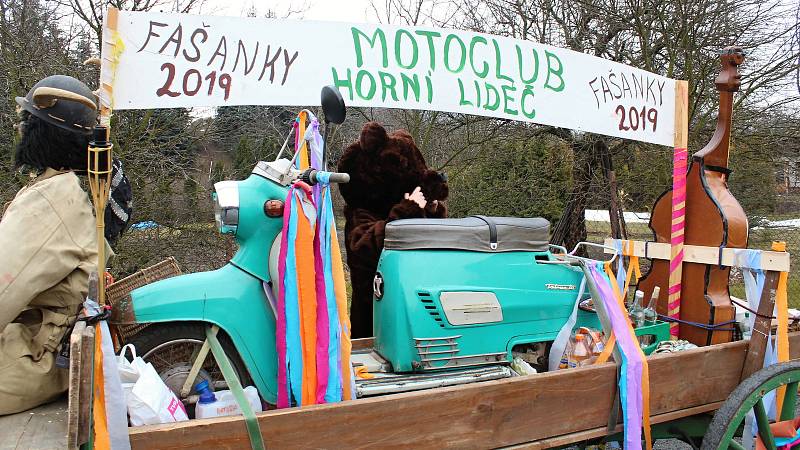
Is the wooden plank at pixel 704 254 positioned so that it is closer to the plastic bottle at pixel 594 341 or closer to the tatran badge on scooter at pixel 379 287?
the plastic bottle at pixel 594 341

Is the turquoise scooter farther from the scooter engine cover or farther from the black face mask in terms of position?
the black face mask

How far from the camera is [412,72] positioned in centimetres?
260

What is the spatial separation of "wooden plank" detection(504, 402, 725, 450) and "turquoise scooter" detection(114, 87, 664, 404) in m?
0.36

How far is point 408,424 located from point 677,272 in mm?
1865

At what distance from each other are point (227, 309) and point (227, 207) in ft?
1.23

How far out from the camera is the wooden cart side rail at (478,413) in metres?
1.70

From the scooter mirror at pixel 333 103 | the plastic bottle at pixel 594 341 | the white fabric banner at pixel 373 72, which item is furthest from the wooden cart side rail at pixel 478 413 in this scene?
the white fabric banner at pixel 373 72

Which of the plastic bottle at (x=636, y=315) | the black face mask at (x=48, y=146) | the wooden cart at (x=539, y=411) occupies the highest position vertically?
the black face mask at (x=48, y=146)

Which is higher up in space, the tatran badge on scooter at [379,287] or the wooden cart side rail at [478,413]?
the tatran badge on scooter at [379,287]

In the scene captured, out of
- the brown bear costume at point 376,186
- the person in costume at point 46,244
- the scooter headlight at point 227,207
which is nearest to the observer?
the person in costume at point 46,244

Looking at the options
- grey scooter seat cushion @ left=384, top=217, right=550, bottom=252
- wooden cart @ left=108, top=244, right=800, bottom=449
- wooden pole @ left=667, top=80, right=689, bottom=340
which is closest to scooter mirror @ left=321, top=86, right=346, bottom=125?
grey scooter seat cushion @ left=384, top=217, right=550, bottom=252

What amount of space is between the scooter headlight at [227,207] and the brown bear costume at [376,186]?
117 centimetres

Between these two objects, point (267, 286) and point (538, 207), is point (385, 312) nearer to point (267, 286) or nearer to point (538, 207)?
point (267, 286)

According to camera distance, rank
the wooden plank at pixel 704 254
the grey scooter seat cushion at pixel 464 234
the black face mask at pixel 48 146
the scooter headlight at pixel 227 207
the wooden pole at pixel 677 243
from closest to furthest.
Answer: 1. the black face mask at pixel 48 146
2. the scooter headlight at pixel 227 207
3. the grey scooter seat cushion at pixel 464 234
4. the wooden plank at pixel 704 254
5. the wooden pole at pixel 677 243
